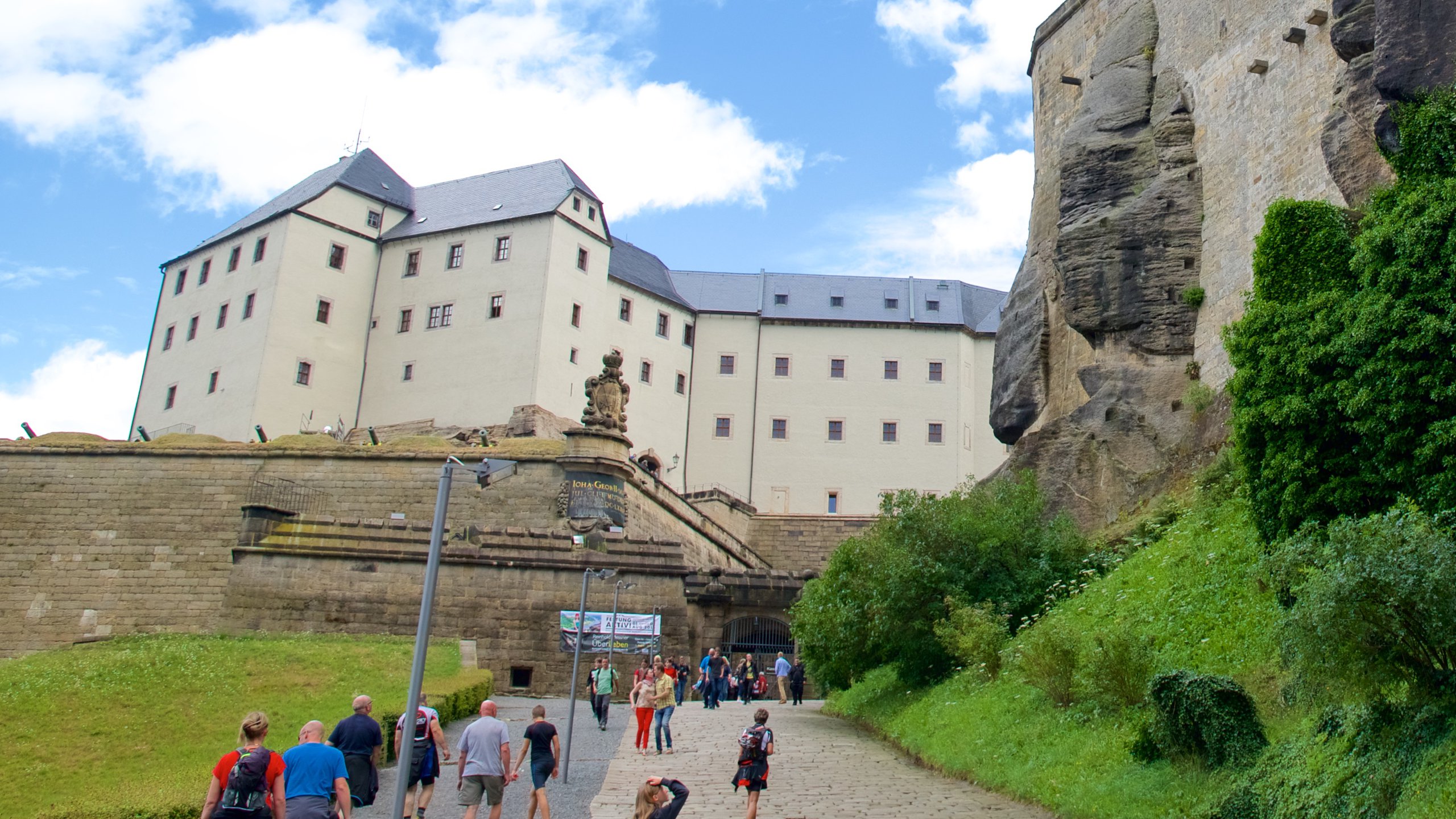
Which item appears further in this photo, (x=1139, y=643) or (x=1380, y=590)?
(x=1139, y=643)

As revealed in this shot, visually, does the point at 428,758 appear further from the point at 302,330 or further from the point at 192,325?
the point at 192,325

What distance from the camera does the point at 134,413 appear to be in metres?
55.0

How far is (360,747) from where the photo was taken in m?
10.7

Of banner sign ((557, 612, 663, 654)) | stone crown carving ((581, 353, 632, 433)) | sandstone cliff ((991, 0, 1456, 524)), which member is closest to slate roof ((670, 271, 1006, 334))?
stone crown carving ((581, 353, 632, 433))

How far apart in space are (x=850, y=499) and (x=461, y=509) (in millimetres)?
21080

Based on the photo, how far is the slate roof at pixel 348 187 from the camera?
5372cm

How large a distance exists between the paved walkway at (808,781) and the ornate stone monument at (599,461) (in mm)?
14132

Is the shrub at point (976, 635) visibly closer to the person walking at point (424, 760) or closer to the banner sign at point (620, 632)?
the person walking at point (424, 760)

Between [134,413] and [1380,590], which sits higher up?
[134,413]

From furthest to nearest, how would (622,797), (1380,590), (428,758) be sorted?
(622,797)
(428,758)
(1380,590)

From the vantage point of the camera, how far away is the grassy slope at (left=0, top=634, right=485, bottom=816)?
559 inches

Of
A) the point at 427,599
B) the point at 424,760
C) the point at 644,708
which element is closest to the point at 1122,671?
the point at 644,708

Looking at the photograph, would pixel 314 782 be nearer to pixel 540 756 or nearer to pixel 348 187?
pixel 540 756

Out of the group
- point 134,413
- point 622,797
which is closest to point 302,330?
point 134,413
